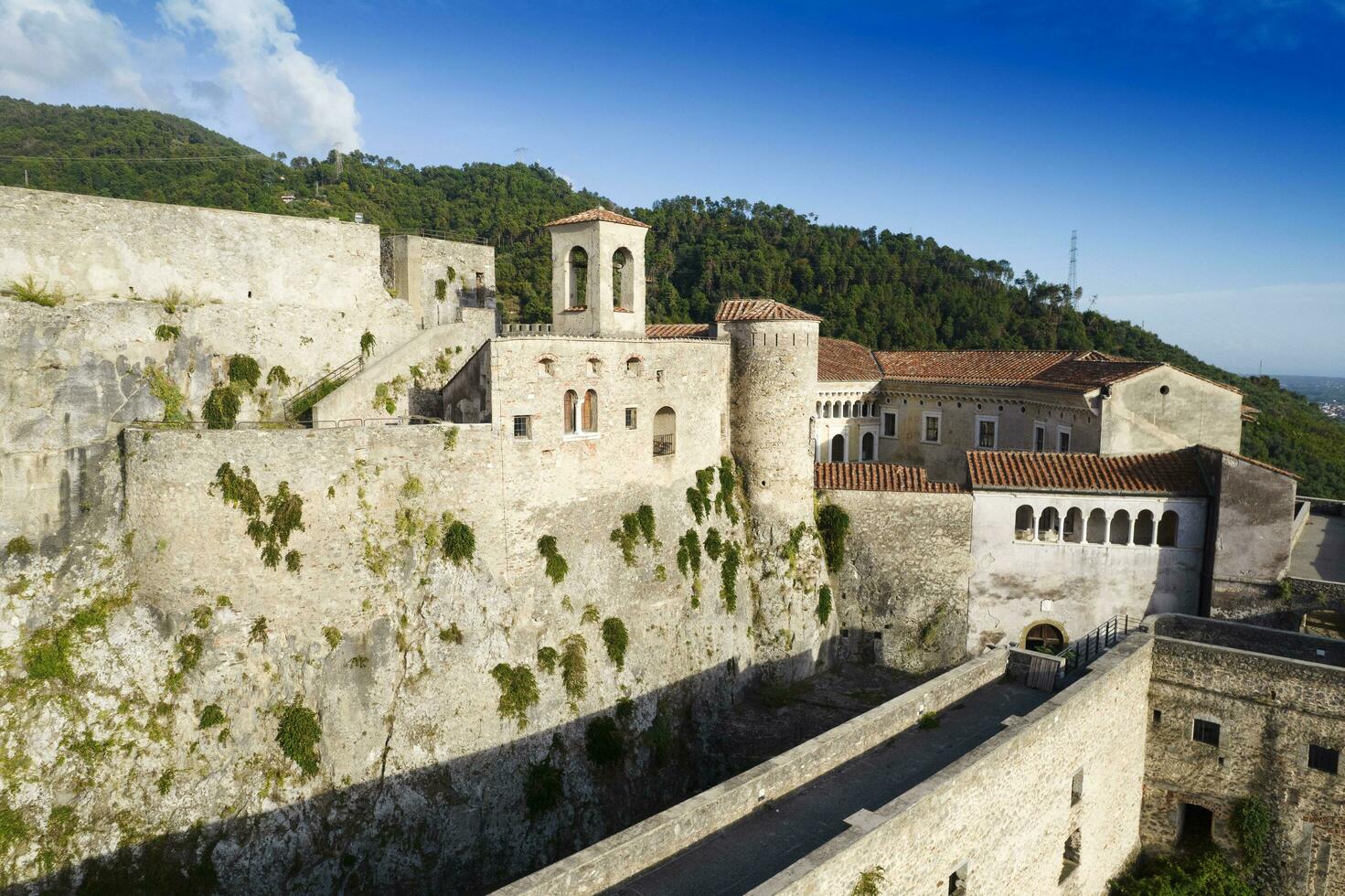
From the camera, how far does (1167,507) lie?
25.5 m

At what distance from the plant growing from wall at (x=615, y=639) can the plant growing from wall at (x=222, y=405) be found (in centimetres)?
1144

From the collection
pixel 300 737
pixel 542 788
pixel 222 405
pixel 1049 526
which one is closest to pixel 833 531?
pixel 1049 526

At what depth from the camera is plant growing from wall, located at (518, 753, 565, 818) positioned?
20641mm

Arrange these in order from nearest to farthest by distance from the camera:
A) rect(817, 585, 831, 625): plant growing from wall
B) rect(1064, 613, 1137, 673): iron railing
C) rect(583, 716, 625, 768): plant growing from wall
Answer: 1. rect(1064, 613, 1137, 673): iron railing
2. rect(583, 716, 625, 768): plant growing from wall
3. rect(817, 585, 831, 625): plant growing from wall

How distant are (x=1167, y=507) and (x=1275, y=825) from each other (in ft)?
30.5

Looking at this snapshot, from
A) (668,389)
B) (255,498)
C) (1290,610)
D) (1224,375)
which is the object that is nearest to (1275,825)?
(1290,610)

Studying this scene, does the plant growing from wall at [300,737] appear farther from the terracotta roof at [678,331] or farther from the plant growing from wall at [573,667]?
the terracotta roof at [678,331]

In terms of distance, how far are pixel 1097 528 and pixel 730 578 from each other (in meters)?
12.2

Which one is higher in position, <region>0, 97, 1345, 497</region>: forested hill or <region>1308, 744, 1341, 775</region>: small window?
<region>0, 97, 1345, 497</region>: forested hill

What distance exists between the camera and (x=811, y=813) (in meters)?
13.8

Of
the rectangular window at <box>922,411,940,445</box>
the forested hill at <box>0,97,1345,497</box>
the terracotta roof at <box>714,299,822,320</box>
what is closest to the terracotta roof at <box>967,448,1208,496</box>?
the terracotta roof at <box>714,299,822,320</box>

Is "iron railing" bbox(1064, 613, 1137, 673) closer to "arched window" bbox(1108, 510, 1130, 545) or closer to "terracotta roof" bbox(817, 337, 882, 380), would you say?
"arched window" bbox(1108, 510, 1130, 545)

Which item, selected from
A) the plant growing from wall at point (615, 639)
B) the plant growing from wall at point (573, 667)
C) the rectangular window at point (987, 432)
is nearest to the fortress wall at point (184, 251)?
the plant growing from wall at point (573, 667)

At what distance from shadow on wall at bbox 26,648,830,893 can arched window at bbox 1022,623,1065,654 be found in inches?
428
